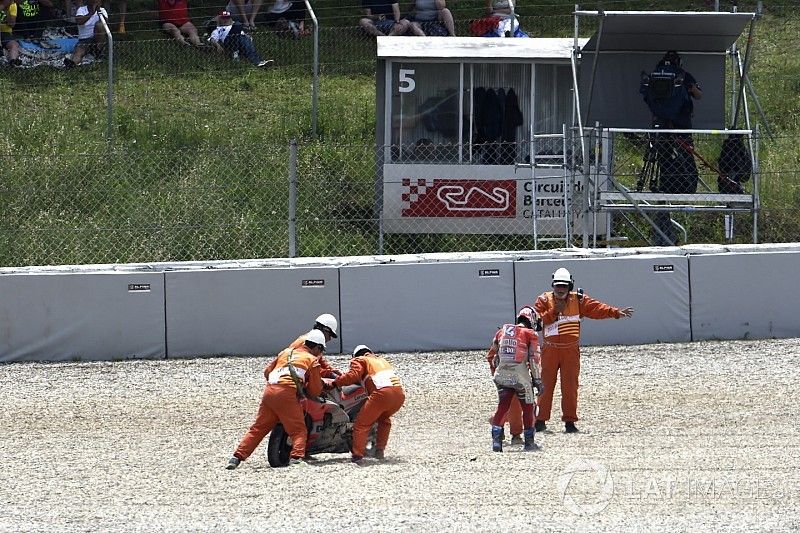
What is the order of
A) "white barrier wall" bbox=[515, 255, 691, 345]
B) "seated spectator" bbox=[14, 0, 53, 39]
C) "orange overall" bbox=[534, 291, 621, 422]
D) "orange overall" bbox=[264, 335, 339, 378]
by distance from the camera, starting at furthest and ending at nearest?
"seated spectator" bbox=[14, 0, 53, 39] < "white barrier wall" bbox=[515, 255, 691, 345] < "orange overall" bbox=[534, 291, 621, 422] < "orange overall" bbox=[264, 335, 339, 378]

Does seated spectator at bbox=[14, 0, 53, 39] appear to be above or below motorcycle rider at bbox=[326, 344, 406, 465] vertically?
above

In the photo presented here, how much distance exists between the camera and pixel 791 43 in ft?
83.7

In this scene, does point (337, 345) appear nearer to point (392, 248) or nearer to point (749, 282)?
point (392, 248)

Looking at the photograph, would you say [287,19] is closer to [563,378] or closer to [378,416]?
[563,378]

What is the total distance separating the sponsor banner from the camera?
712 inches

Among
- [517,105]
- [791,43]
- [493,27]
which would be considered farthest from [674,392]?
[791,43]

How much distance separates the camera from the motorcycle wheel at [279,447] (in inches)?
428

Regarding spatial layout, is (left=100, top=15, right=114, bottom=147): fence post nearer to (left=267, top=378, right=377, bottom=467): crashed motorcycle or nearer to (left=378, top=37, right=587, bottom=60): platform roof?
(left=378, top=37, right=587, bottom=60): platform roof

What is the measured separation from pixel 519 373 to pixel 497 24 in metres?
12.0

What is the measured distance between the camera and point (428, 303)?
50.8ft

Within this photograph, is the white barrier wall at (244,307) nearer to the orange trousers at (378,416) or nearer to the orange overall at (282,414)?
the orange trousers at (378,416)

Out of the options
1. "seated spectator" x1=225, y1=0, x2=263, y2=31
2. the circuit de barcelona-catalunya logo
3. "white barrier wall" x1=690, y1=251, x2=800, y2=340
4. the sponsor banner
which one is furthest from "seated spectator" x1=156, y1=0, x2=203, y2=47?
"white barrier wall" x1=690, y1=251, x2=800, y2=340

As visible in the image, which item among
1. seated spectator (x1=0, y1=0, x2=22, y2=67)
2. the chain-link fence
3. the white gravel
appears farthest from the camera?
seated spectator (x1=0, y1=0, x2=22, y2=67)

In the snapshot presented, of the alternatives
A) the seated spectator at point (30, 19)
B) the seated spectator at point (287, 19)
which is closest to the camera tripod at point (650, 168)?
the seated spectator at point (287, 19)
